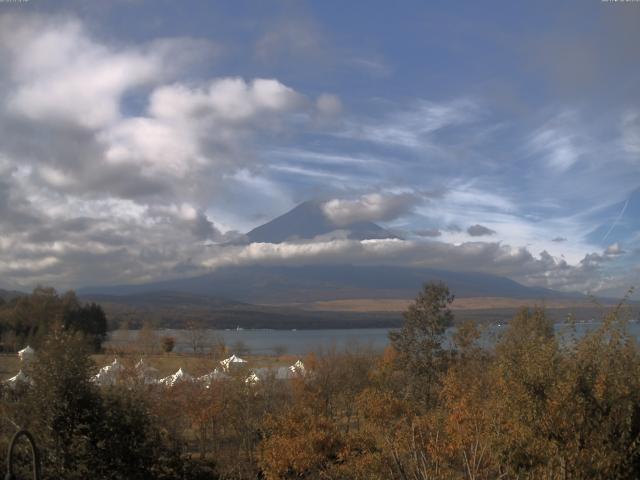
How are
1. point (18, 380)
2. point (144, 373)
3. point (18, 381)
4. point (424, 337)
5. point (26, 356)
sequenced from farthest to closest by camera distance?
point (424, 337)
point (144, 373)
point (26, 356)
point (18, 380)
point (18, 381)

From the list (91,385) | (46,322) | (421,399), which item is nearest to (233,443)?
(421,399)

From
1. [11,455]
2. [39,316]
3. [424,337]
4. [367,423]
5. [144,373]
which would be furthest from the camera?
[39,316]

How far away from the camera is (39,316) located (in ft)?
253

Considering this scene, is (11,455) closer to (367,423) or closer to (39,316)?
(367,423)

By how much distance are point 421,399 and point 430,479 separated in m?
21.5

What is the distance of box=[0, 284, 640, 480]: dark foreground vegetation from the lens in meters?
10.7

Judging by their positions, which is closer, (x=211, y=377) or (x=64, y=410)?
(x=64, y=410)

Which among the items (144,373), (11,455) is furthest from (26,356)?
(11,455)

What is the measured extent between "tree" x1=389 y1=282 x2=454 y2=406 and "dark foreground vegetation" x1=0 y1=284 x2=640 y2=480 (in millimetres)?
5675

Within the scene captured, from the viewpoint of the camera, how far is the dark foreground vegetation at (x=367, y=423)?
1068 centimetres

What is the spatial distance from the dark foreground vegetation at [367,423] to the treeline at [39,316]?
168 feet

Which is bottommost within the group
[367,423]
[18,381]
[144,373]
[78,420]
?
[367,423]

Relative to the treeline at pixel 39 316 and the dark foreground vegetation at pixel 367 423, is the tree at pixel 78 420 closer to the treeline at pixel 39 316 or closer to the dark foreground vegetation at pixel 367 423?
the dark foreground vegetation at pixel 367 423

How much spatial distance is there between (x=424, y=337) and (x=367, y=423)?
590 inches
